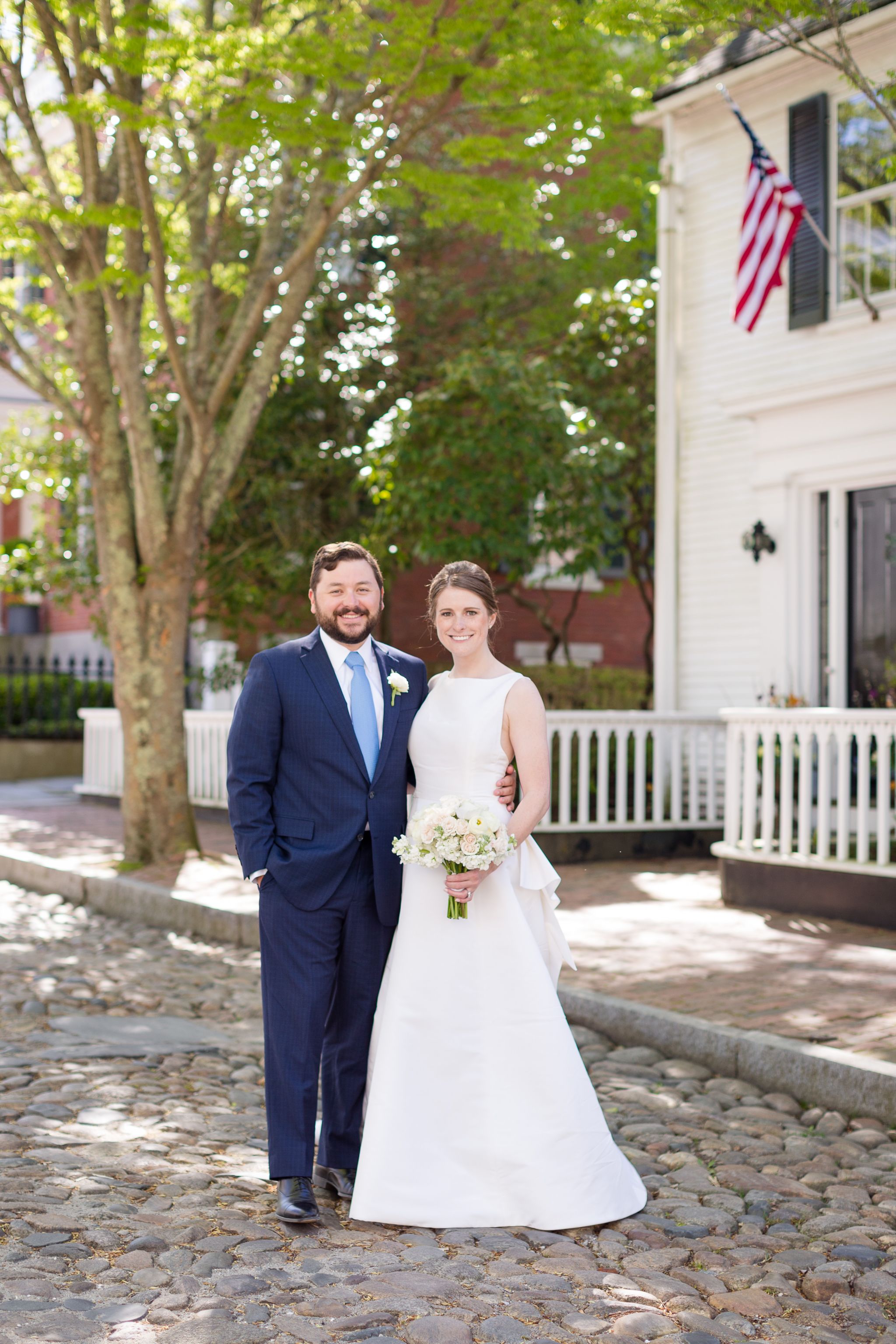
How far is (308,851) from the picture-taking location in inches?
157

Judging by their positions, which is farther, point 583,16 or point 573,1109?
point 583,16

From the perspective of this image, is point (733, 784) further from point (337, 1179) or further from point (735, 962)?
point (337, 1179)

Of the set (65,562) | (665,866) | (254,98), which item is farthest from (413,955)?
(65,562)

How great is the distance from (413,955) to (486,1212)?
2.46 ft

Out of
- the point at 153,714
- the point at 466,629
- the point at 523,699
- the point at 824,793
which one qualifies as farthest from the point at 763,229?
the point at 523,699

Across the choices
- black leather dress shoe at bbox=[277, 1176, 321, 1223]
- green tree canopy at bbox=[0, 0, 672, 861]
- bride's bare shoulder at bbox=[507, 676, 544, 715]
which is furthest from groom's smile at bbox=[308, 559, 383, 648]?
green tree canopy at bbox=[0, 0, 672, 861]

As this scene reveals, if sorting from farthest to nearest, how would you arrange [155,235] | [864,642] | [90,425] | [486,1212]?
[864,642] < [90,425] < [155,235] < [486,1212]

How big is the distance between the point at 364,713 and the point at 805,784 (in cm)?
543

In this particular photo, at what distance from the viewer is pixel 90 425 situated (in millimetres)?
10961

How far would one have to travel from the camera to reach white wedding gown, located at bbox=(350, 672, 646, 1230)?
3.90 m

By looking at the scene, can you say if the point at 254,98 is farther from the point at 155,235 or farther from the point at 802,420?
the point at 802,420

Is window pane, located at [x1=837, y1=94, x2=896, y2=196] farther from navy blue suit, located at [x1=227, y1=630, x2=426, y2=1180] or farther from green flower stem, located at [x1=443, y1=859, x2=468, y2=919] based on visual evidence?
green flower stem, located at [x1=443, y1=859, x2=468, y2=919]

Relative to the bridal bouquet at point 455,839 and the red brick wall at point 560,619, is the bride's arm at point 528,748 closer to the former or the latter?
the bridal bouquet at point 455,839

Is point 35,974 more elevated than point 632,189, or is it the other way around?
point 632,189
